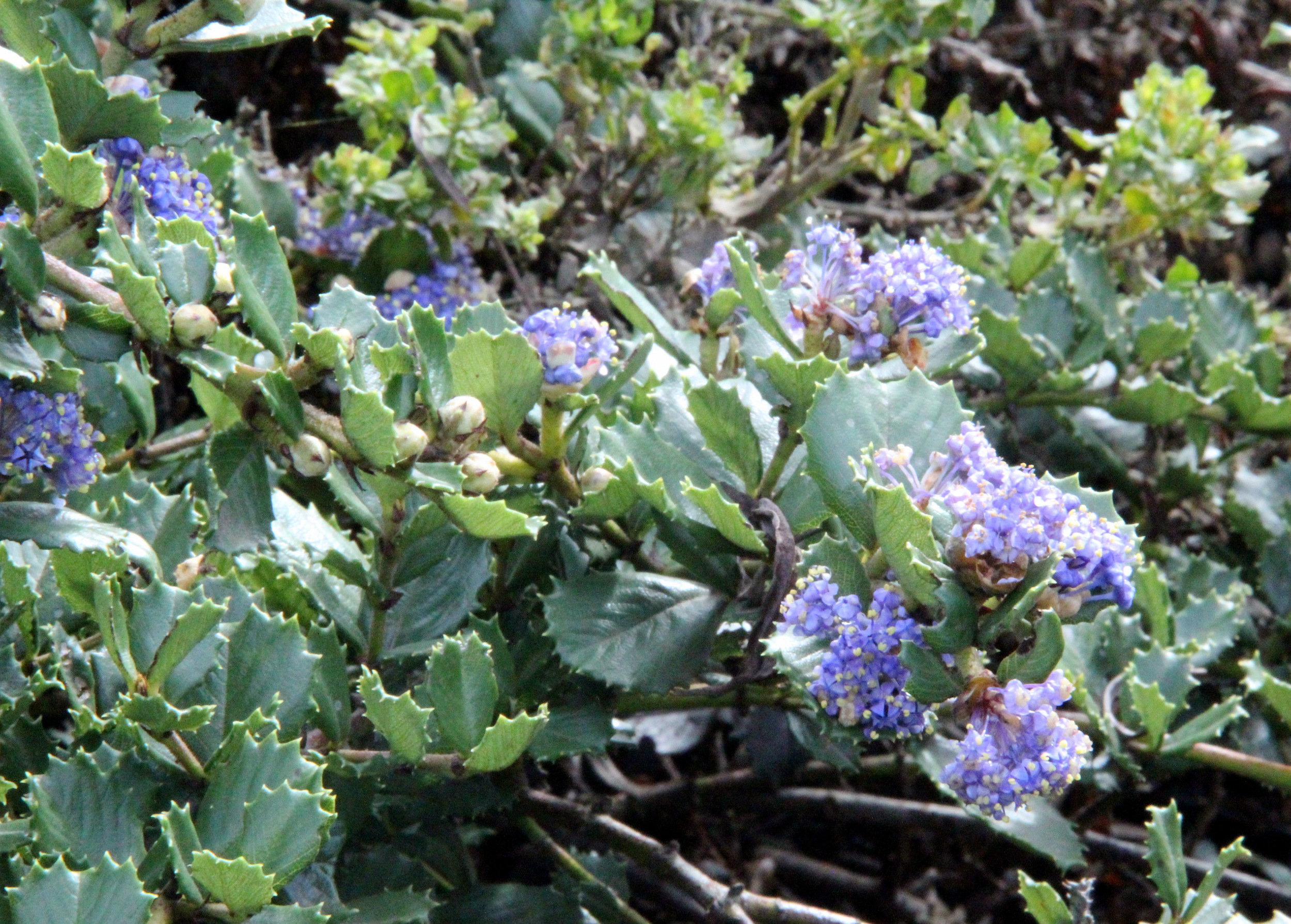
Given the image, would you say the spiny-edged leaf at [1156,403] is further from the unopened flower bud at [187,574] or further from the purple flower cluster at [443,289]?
the unopened flower bud at [187,574]

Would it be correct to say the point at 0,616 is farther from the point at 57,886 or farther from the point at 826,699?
the point at 826,699

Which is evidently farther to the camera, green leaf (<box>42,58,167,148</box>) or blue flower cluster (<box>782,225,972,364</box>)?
blue flower cluster (<box>782,225,972,364</box>)

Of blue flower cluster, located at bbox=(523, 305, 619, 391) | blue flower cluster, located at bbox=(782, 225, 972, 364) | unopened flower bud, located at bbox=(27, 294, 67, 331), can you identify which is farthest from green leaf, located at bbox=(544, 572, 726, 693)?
unopened flower bud, located at bbox=(27, 294, 67, 331)

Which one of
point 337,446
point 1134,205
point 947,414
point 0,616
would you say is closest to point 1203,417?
point 1134,205

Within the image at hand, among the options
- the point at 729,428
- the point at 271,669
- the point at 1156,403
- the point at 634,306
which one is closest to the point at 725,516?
the point at 729,428

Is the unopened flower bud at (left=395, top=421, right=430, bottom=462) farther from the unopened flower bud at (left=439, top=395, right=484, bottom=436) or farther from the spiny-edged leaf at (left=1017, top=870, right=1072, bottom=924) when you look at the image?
the spiny-edged leaf at (left=1017, top=870, right=1072, bottom=924)

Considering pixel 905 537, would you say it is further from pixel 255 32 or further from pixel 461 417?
pixel 255 32
